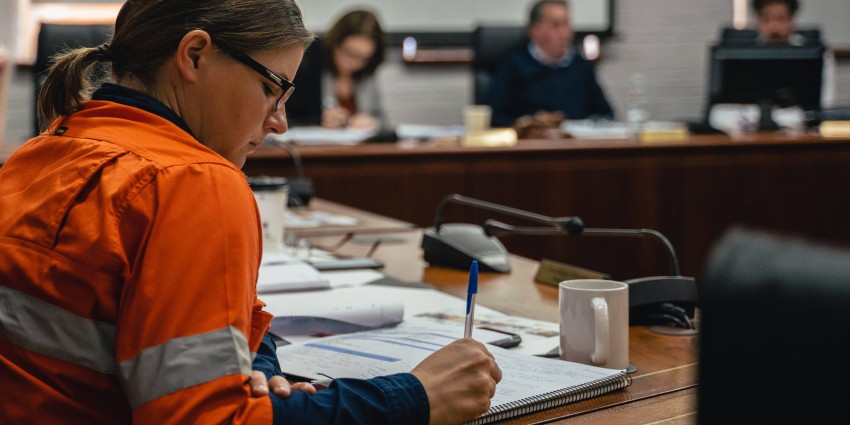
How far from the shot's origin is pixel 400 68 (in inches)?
239

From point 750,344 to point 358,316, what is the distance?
2.97 ft

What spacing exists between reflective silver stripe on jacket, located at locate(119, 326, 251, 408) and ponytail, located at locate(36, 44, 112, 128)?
1.04ft

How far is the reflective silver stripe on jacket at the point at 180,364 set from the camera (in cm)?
76

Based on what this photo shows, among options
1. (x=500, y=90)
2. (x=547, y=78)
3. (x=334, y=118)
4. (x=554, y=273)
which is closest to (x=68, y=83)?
(x=554, y=273)

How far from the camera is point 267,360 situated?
1.05 meters

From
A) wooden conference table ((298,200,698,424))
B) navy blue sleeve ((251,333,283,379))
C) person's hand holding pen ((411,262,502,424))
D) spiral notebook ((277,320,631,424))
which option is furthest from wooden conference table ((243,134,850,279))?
person's hand holding pen ((411,262,502,424))

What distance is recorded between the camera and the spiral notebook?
100cm

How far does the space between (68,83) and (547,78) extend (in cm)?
470

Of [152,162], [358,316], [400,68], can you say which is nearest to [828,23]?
[400,68]

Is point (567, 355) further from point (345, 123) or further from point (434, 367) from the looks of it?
point (345, 123)

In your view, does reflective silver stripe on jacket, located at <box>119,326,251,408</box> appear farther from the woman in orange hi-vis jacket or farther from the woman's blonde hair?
the woman's blonde hair

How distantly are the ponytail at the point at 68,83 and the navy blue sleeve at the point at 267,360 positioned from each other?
0.32 m

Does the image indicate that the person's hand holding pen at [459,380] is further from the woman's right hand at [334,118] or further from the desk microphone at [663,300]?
the woman's right hand at [334,118]

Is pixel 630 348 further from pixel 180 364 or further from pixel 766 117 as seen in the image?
pixel 766 117
